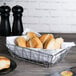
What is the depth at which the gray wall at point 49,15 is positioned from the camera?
2168 mm

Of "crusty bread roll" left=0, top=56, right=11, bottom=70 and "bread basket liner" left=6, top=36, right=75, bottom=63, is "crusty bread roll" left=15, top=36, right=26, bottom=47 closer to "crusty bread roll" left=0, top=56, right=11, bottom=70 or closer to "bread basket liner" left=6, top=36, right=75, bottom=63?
"bread basket liner" left=6, top=36, right=75, bottom=63

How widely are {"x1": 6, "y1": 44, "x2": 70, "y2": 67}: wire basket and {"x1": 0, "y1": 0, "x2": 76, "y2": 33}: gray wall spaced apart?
2.52 ft

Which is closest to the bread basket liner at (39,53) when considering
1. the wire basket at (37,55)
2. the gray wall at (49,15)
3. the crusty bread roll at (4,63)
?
the wire basket at (37,55)

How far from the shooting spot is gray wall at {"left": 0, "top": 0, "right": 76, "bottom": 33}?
85.4 inches

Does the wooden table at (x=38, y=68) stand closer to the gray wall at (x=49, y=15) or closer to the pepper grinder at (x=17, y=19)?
the pepper grinder at (x=17, y=19)

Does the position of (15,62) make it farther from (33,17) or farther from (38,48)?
(33,17)

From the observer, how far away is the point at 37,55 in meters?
1.37

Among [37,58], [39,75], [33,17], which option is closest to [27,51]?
[37,58]

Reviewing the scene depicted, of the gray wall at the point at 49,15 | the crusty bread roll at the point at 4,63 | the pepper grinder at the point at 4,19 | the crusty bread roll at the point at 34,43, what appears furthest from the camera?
the gray wall at the point at 49,15

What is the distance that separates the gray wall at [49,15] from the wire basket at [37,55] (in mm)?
767

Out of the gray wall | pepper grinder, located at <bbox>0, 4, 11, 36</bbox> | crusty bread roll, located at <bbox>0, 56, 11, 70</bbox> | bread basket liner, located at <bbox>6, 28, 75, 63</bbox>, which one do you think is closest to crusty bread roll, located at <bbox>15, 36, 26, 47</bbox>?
bread basket liner, located at <bbox>6, 28, 75, 63</bbox>

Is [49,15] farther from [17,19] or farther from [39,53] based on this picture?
[39,53]

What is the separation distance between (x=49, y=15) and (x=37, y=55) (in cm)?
87

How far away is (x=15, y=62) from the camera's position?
1383mm
